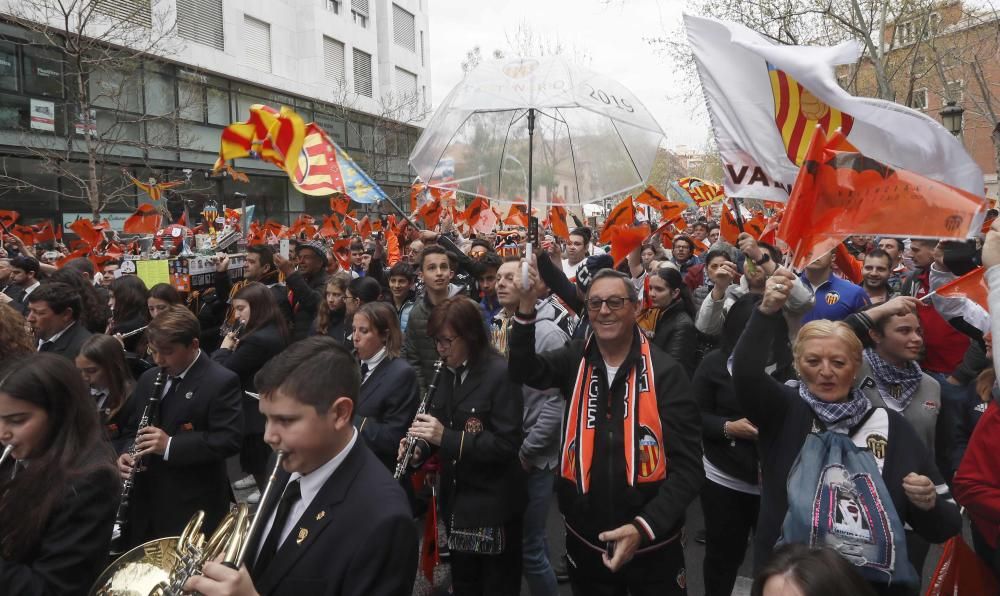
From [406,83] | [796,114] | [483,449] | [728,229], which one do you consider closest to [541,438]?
[483,449]

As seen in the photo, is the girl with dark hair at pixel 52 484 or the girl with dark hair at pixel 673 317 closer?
the girl with dark hair at pixel 52 484

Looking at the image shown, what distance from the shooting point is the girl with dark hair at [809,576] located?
166 centimetres

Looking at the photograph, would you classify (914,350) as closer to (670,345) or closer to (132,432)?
(670,345)

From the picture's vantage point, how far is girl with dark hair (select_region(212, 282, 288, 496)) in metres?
5.06

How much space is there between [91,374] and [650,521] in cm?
301

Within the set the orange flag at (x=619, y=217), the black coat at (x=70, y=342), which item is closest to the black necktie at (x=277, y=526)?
the black coat at (x=70, y=342)

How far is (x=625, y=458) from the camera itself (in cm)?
276

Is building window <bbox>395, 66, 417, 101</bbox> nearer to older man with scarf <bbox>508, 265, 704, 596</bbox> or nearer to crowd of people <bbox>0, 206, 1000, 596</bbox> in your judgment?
crowd of people <bbox>0, 206, 1000, 596</bbox>

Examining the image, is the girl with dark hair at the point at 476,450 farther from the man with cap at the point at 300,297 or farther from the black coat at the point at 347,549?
the man with cap at the point at 300,297

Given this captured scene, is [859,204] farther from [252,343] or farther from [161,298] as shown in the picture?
[161,298]

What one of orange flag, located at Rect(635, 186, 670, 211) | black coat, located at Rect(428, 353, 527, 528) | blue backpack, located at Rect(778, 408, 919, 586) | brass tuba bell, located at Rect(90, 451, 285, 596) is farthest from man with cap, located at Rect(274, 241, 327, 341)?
orange flag, located at Rect(635, 186, 670, 211)

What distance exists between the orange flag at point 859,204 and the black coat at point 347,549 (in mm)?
1928

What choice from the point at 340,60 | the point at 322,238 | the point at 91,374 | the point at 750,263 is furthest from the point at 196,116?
the point at 750,263

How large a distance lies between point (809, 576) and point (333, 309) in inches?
198
